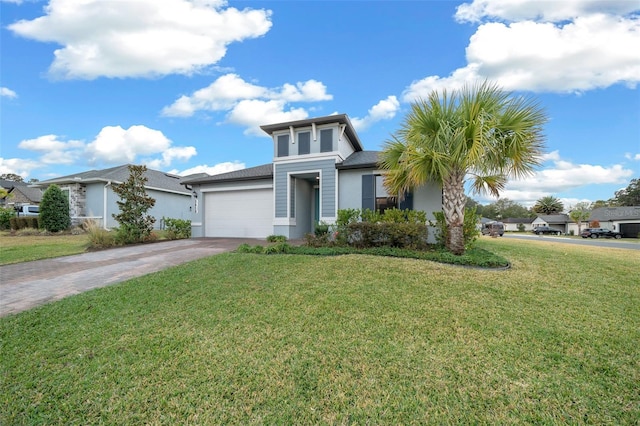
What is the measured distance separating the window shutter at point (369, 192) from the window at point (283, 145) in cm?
377

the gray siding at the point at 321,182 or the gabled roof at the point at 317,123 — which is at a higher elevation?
the gabled roof at the point at 317,123

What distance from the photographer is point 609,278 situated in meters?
5.55

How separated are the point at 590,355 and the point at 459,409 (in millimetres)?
1931

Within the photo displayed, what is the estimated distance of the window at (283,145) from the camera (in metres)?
12.1

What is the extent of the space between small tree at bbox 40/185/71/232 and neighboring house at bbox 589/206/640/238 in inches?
2134

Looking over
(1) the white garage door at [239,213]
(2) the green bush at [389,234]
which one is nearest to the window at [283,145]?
(1) the white garage door at [239,213]

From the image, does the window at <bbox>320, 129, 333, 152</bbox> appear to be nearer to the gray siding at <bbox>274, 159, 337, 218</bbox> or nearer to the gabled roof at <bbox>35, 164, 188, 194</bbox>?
the gray siding at <bbox>274, 159, 337, 218</bbox>

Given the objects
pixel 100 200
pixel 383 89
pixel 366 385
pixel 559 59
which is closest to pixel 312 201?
pixel 383 89

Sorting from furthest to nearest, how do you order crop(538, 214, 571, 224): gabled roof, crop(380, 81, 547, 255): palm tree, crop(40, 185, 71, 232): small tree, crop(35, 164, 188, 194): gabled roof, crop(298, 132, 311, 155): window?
crop(538, 214, 571, 224): gabled roof < crop(35, 164, 188, 194): gabled roof < crop(40, 185, 71, 232): small tree < crop(298, 132, 311, 155): window < crop(380, 81, 547, 255): palm tree

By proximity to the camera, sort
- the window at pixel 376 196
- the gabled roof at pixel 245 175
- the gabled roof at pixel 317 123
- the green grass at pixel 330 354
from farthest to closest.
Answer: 1. the gabled roof at pixel 245 175
2. the gabled roof at pixel 317 123
3. the window at pixel 376 196
4. the green grass at pixel 330 354

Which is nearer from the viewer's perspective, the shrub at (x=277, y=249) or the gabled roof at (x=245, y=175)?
the shrub at (x=277, y=249)

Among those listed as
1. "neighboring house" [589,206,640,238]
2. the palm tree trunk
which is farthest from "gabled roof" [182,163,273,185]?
"neighboring house" [589,206,640,238]

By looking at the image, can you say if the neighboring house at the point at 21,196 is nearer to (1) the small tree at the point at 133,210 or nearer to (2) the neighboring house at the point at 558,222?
(1) the small tree at the point at 133,210

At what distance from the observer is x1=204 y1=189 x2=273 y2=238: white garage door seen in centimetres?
1305
